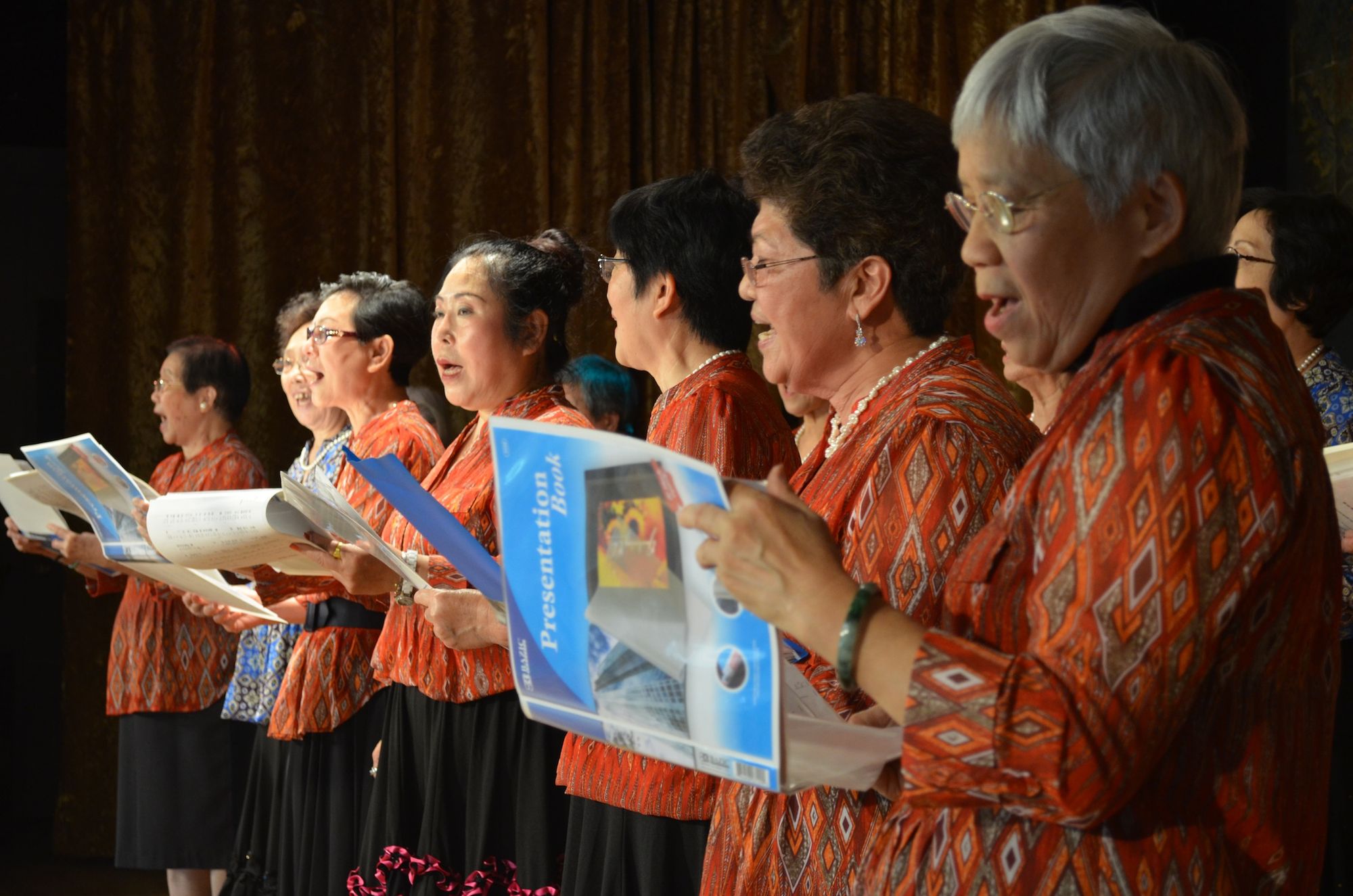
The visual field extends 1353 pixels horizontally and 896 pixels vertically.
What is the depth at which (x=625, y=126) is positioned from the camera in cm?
494

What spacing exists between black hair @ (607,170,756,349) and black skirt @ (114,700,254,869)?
102 inches

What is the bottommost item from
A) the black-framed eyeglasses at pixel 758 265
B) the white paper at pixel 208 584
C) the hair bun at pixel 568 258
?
the white paper at pixel 208 584

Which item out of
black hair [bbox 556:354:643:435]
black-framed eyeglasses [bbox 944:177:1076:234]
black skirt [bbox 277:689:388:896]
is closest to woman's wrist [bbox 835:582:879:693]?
black-framed eyeglasses [bbox 944:177:1076:234]

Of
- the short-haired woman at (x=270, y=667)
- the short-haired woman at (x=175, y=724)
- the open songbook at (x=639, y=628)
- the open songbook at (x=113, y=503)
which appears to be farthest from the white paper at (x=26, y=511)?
the open songbook at (x=639, y=628)

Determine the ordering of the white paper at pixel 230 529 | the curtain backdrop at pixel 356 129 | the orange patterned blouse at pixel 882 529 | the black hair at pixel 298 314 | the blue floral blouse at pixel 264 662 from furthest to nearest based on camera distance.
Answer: the curtain backdrop at pixel 356 129, the black hair at pixel 298 314, the blue floral blouse at pixel 264 662, the white paper at pixel 230 529, the orange patterned blouse at pixel 882 529

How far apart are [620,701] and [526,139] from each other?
165 inches

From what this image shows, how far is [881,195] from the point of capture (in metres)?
1.51

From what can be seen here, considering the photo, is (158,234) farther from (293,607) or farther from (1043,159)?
(1043,159)

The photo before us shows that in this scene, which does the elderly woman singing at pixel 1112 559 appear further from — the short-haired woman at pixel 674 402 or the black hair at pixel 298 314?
the black hair at pixel 298 314

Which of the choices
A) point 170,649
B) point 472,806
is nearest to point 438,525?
point 472,806

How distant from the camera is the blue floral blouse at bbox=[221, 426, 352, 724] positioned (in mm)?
3612

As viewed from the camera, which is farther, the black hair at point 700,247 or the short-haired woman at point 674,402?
the black hair at point 700,247

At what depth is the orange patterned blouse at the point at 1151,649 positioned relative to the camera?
0.83 metres

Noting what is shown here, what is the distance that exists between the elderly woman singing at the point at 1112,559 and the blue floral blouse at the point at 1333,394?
172cm
